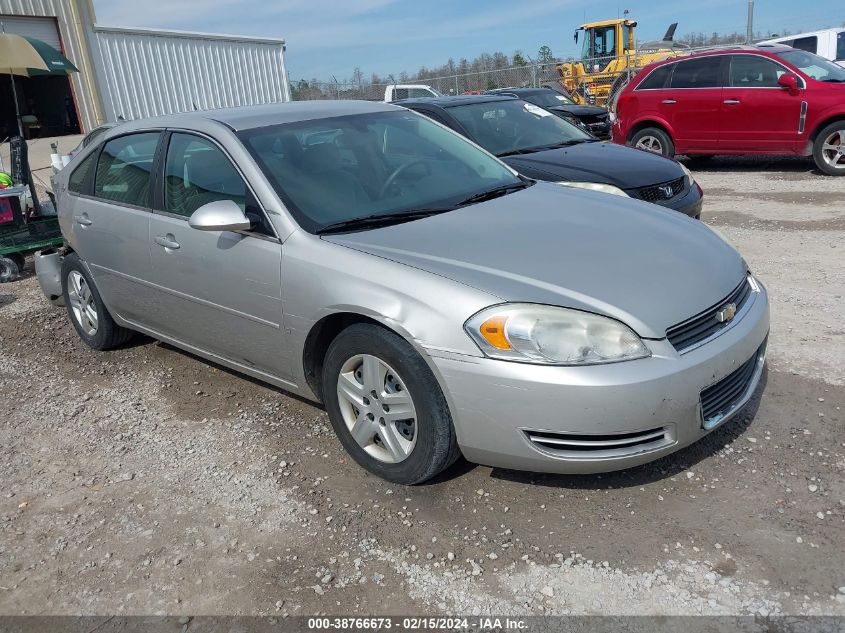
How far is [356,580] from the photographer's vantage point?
2623mm

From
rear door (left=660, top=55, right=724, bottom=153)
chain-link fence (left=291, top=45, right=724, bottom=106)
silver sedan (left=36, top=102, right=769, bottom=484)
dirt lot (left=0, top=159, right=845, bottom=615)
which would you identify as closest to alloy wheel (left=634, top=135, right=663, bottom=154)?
rear door (left=660, top=55, right=724, bottom=153)

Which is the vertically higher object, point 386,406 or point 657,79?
point 657,79

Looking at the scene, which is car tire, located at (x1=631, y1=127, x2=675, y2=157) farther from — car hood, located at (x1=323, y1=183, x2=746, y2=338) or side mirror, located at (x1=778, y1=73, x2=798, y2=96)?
car hood, located at (x1=323, y1=183, x2=746, y2=338)

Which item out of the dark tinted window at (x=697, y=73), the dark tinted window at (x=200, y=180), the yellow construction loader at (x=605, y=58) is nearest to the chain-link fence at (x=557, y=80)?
the yellow construction loader at (x=605, y=58)

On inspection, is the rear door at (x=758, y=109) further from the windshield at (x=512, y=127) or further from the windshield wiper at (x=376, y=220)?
the windshield wiper at (x=376, y=220)

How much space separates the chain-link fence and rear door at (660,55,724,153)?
7254 millimetres

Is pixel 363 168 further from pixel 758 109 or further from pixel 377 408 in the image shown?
pixel 758 109

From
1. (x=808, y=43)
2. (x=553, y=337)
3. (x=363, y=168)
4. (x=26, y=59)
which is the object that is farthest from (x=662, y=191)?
(x=808, y=43)

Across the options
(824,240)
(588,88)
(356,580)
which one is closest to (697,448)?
(356,580)

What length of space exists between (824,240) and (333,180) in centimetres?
526

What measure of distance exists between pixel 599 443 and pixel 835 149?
30.0 ft

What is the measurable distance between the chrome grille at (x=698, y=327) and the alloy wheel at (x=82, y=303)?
13.0ft

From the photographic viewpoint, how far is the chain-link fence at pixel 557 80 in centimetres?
2098

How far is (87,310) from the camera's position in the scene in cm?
512
